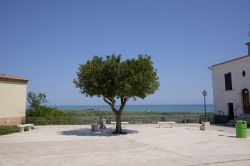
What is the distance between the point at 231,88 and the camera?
104 feet

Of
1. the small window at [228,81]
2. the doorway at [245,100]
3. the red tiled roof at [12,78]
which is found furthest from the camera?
the small window at [228,81]

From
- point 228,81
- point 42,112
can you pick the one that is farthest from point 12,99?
point 228,81

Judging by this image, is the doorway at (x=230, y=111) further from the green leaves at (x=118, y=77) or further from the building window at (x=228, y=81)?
the green leaves at (x=118, y=77)

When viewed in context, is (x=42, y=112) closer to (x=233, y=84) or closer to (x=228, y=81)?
(x=228, y=81)

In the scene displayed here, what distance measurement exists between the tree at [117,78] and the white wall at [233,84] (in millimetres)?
11975

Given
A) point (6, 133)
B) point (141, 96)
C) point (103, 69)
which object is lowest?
point (6, 133)

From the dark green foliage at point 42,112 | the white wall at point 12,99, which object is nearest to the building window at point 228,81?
the dark green foliage at point 42,112

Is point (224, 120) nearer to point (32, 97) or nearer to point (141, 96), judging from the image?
point (141, 96)

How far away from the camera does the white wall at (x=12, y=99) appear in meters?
28.3

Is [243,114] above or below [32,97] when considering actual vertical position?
below

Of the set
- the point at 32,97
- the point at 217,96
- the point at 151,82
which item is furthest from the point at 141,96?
the point at 32,97

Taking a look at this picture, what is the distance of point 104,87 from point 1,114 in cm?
1270

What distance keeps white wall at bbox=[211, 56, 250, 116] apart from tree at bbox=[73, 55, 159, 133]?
39.3 feet

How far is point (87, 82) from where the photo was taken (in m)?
22.2
